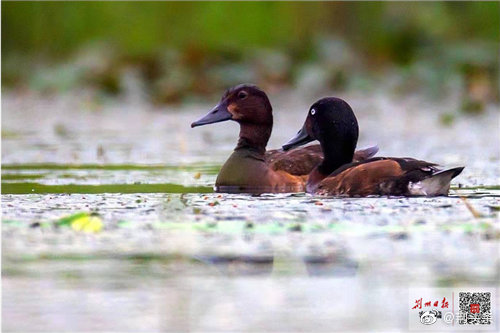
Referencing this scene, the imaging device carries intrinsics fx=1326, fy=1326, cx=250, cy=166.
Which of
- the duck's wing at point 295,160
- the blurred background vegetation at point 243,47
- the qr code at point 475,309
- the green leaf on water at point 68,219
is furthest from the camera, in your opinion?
the blurred background vegetation at point 243,47

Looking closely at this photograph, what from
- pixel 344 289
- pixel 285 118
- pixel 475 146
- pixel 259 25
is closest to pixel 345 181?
pixel 344 289

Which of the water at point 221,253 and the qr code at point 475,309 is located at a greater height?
the water at point 221,253

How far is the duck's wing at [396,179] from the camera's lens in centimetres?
736

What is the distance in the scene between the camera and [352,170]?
24.8 feet

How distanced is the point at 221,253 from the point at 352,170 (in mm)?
2003

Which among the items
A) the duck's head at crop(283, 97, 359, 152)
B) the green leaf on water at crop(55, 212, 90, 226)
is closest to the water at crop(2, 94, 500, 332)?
the green leaf on water at crop(55, 212, 90, 226)

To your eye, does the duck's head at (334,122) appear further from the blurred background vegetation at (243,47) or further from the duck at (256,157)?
the blurred background vegetation at (243,47)

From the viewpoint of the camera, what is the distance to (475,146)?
11.3m

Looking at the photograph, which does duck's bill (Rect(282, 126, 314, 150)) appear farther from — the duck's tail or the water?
the duck's tail

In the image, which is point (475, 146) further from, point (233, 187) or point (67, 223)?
point (67, 223)

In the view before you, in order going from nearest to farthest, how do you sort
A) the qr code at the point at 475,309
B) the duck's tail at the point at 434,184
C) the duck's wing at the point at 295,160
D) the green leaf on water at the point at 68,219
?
the qr code at the point at 475,309 → the green leaf on water at the point at 68,219 → the duck's tail at the point at 434,184 → the duck's wing at the point at 295,160

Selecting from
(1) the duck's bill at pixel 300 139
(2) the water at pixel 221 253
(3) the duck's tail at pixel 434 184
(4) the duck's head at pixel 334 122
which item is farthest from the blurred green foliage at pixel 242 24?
(3) the duck's tail at pixel 434 184

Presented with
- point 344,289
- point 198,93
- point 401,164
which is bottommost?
point 344,289

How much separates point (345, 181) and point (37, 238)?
207 cm
